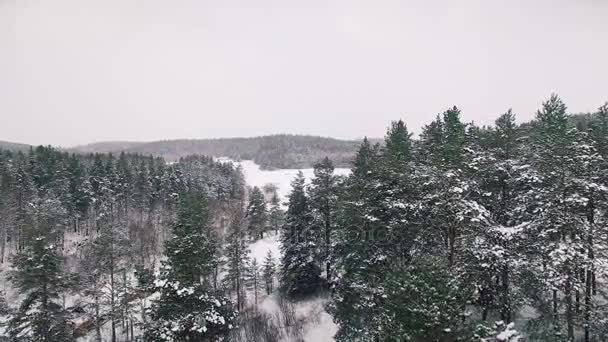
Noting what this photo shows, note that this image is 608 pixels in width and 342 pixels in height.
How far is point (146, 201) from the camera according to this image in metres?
73.3

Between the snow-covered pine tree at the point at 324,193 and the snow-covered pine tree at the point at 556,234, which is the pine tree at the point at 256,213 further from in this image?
the snow-covered pine tree at the point at 556,234

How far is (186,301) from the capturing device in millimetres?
18672

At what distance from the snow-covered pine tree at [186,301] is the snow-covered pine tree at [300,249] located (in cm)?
1546

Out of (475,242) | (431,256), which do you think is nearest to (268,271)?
(475,242)

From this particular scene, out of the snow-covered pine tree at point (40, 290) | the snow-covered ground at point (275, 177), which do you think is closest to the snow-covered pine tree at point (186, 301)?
the snow-covered pine tree at point (40, 290)

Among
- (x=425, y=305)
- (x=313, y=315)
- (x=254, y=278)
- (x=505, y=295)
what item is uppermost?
(x=425, y=305)

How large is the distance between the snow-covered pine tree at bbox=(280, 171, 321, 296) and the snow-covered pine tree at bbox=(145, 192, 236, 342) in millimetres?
15460

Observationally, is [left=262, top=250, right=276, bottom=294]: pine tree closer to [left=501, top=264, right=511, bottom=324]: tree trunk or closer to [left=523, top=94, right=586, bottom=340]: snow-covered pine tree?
[left=501, top=264, right=511, bottom=324]: tree trunk

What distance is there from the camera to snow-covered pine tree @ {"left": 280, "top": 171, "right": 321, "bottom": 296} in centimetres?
3488

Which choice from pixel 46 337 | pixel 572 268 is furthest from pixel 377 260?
pixel 46 337

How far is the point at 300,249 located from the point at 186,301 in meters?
17.1

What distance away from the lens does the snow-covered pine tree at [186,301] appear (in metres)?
18.0

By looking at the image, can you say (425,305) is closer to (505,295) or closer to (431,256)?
(431,256)

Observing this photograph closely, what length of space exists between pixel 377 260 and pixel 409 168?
243 inches
